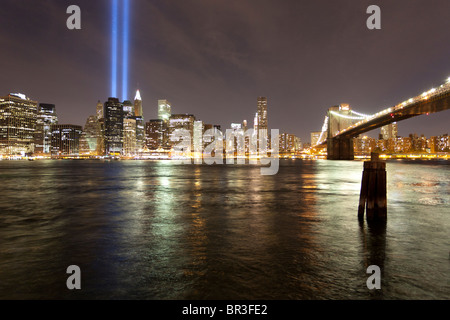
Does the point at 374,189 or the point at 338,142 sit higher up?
the point at 338,142

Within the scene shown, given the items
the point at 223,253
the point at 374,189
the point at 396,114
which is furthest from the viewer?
the point at 396,114

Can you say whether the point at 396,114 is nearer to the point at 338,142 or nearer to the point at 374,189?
the point at 338,142

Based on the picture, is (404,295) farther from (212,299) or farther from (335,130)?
(335,130)

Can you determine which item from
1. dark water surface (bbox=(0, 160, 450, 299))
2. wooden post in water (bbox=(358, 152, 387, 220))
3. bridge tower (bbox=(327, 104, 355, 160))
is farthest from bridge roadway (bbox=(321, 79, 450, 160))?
dark water surface (bbox=(0, 160, 450, 299))

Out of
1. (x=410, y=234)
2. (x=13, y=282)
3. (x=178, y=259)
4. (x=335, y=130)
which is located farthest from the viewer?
(x=335, y=130)

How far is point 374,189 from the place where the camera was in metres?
11.6

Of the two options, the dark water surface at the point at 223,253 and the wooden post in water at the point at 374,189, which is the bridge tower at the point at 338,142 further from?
the wooden post in water at the point at 374,189

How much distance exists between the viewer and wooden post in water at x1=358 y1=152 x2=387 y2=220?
11250 mm

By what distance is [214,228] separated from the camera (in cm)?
1103

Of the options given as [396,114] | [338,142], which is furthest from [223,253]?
[338,142]

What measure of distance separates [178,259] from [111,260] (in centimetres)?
165

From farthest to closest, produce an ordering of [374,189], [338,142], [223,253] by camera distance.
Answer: [338,142] → [374,189] → [223,253]

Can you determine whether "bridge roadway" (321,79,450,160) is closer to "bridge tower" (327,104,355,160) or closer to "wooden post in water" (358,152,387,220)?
"bridge tower" (327,104,355,160)
